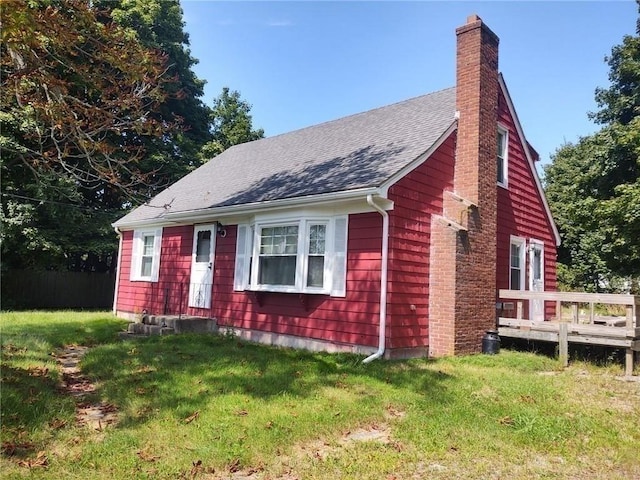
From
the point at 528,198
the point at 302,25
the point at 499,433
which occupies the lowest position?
the point at 499,433

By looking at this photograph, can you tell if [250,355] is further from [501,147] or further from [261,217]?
[501,147]

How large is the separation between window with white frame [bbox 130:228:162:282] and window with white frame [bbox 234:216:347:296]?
4.80 metres

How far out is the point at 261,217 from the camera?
10.6 meters

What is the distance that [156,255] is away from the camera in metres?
14.6

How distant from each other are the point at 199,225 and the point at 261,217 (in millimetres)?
3113

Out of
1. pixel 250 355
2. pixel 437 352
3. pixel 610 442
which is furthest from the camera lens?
pixel 437 352

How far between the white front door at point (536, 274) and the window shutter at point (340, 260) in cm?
599

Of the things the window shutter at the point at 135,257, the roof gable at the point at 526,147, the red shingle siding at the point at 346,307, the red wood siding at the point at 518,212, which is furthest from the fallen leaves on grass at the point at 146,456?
the window shutter at the point at 135,257

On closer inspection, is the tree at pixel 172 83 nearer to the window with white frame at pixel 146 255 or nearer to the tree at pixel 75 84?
the window with white frame at pixel 146 255

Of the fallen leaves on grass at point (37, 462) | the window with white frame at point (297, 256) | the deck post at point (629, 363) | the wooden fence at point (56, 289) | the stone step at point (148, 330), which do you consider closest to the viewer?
the fallen leaves on grass at point (37, 462)

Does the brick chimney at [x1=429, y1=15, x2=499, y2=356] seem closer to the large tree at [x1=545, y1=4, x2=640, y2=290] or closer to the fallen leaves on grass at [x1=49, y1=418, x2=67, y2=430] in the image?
the fallen leaves on grass at [x1=49, y1=418, x2=67, y2=430]

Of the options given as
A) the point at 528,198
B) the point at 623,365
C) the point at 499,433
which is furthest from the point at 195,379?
the point at 528,198

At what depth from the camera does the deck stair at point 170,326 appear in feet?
36.4

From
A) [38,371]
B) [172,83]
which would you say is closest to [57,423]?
[38,371]
